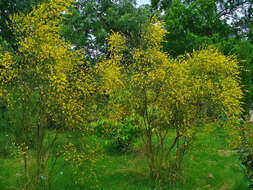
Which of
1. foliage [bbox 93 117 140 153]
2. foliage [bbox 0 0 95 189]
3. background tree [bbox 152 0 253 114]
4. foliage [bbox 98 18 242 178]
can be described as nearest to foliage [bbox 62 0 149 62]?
background tree [bbox 152 0 253 114]

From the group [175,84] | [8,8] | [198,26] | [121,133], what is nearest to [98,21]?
[8,8]

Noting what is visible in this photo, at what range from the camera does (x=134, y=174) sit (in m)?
5.81

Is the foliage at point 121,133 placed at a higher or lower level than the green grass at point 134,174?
higher

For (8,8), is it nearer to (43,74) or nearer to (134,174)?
(43,74)

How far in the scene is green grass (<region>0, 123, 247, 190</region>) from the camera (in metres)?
5.10

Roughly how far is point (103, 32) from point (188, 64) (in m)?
11.0

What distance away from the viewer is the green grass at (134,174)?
5102mm

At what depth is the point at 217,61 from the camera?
14.9 ft

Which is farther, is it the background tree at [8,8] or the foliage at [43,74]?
the background tree at [8,8]

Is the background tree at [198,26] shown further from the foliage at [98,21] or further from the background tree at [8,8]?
the background tree at [8,8]

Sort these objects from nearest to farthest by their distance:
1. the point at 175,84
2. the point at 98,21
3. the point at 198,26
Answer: the point at 175,84 → the point at 98,21 → the point at 198,26

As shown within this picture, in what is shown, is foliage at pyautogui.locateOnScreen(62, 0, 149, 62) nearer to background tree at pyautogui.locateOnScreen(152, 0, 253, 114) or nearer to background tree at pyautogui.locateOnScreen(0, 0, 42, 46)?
background tree at pyautogui.locateOnScreen(152, 0, 253, 114)

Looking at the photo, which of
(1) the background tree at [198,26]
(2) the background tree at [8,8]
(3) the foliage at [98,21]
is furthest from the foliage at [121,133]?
(1) the background tree at [198,26]

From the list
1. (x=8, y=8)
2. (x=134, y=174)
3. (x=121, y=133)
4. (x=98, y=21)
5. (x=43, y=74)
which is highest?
(x=98, y=21)
